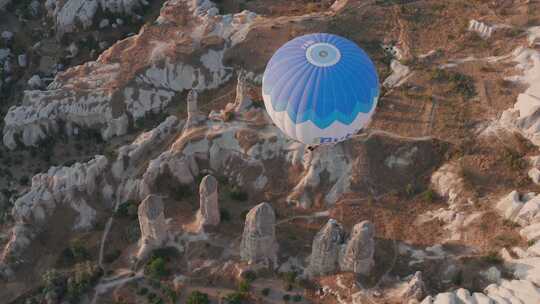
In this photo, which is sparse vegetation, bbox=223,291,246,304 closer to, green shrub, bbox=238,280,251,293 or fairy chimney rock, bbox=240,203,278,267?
green shrub, bbox=238,280,251,293

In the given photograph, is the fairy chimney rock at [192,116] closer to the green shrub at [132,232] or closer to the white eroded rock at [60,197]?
the white eroded rock at [60,197]

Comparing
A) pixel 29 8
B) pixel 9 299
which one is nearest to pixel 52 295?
pixel 9 299

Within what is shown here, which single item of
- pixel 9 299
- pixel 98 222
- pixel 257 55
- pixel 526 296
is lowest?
pixel 9 299

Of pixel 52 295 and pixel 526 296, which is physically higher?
pixel 526 296

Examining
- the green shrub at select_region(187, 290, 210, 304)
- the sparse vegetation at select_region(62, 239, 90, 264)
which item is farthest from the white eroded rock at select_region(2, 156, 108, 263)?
the green shrub at select_region(187, 290, 210, 304)

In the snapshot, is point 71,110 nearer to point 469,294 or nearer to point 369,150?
point 369,150

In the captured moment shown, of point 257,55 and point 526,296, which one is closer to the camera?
point 526,296

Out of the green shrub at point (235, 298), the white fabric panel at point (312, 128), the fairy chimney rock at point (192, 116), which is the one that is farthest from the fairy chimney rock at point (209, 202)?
the fairy chimney rock at point (192, 116)
